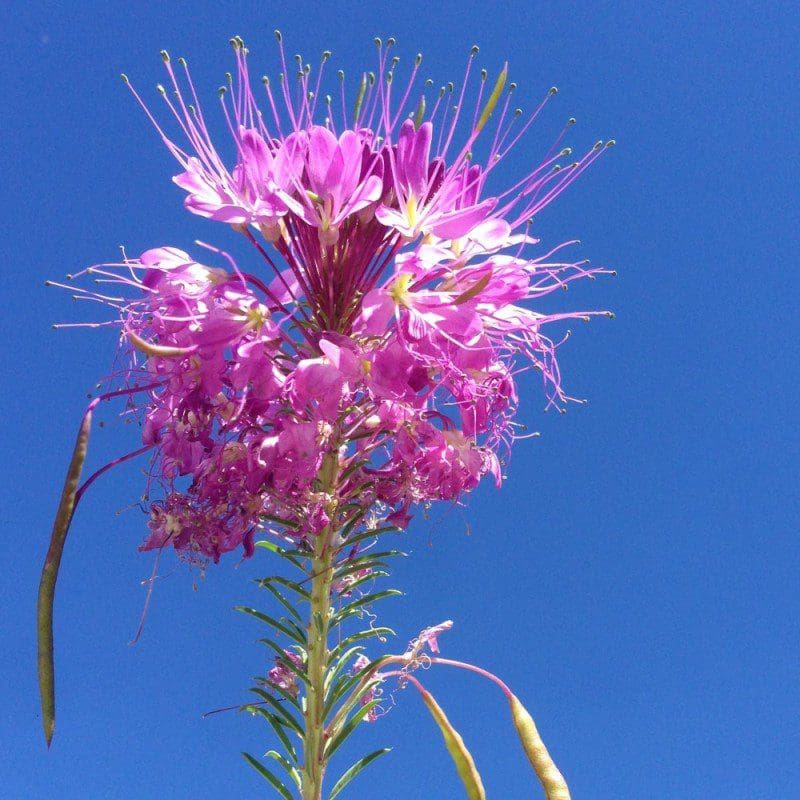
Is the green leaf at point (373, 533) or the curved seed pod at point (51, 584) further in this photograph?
the green leaf at point (373, 533)

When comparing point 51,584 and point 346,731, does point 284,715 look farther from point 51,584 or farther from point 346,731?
point 51,584

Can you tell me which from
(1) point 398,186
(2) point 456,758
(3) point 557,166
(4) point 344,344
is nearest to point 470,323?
(4) point 344,344

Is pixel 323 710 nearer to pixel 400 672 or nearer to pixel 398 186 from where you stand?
pixel 400 672

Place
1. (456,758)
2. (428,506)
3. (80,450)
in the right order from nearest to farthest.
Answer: (80,450) < (456,758) < (428,506)

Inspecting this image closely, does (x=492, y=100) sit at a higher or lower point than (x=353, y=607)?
higher

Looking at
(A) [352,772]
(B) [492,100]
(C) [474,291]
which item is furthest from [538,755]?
(B) [492,100]

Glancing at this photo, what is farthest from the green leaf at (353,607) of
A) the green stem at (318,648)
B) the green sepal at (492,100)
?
the green sepal at (492,100)

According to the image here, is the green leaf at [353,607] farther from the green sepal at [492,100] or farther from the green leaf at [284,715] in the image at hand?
the green sepal at [492,100]
